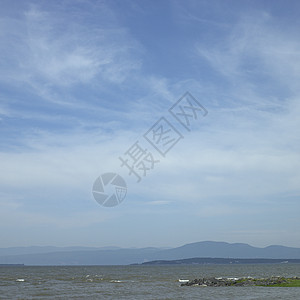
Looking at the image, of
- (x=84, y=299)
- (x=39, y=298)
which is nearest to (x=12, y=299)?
(x=39, y=298)

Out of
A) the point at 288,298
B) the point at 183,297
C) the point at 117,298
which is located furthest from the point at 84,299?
the point at 288,298

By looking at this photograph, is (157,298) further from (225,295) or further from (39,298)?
(39,298)

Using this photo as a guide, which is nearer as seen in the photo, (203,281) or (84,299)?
(84,299)

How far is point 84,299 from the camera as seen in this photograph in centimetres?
4747

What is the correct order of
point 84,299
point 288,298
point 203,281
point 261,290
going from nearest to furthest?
point 288,298
point 84,299
point 261,290
point 203,281

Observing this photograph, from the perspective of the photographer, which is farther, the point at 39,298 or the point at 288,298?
the point at 39,298

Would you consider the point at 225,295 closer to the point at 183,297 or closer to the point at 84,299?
the point at 183,297

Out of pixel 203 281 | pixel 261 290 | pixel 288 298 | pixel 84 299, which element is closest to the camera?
pixel 288 298

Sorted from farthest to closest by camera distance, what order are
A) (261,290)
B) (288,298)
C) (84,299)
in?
(261,290) < (84,299) < (288,298)

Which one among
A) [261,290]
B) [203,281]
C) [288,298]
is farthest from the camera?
[203,281]

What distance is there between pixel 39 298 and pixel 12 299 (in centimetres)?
313

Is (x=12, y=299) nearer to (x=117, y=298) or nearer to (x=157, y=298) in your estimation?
(x=117, y=298)

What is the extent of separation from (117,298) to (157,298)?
4810mm

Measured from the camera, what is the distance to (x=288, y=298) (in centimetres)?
4350
